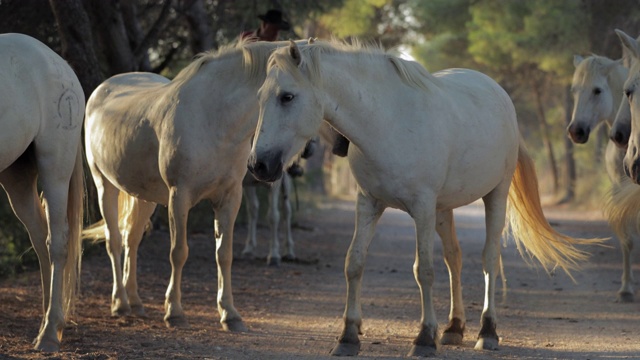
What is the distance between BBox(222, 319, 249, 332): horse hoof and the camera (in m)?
7.75

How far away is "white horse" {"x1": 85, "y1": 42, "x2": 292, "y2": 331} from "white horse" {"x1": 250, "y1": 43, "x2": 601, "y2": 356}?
1.27 m

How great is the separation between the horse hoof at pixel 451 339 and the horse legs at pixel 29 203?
274cm

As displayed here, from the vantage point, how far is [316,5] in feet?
52.6

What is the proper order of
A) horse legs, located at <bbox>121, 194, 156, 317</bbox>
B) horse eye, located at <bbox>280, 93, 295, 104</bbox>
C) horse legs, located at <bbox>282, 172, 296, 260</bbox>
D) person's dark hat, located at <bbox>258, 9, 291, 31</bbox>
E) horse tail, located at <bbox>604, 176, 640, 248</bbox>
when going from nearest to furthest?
horse eye, located at <bbox>280, 93, 295, 104</bbox>
horse tail, located at <bbox>604, 176, 640, 248</bbox>
horse legs, located at <bbox>121, 194, 156, 317</bbox>
person's dark hat, located at <bbox>258, 9, 291, 31</bbox>
horse legs, located at <bbox>282, 172, 296, 260</bbox>

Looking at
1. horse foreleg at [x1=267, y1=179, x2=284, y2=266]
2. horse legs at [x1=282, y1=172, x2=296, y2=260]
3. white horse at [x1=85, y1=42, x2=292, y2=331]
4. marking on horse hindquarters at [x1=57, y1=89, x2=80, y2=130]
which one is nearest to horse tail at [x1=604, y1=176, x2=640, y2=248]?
white horse at [x1=85, y1=42, x2=292, y2=331]

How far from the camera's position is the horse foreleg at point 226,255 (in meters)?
7.80

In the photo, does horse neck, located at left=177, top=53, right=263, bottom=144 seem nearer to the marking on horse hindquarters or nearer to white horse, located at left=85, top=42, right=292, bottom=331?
white horse, located at left=85, top=42, right=292, bottom=331

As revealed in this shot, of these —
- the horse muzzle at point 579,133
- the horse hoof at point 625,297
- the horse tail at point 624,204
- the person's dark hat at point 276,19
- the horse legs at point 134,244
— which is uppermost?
the person's dark hat at point 276,19

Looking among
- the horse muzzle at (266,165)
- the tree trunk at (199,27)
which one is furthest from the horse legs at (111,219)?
the tree trunk at (199,27)

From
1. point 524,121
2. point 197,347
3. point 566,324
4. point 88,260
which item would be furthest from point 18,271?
point 524,121

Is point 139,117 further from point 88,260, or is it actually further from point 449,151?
point 88,260

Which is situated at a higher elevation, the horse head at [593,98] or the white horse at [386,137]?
the horse head at [593,98]

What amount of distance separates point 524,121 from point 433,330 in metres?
41.9

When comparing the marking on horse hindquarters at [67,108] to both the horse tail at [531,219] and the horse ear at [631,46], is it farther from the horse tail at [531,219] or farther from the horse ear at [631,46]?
the horse ear at [631,46]
